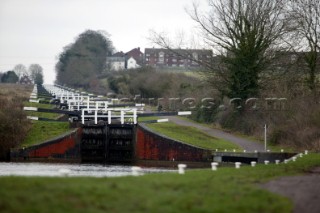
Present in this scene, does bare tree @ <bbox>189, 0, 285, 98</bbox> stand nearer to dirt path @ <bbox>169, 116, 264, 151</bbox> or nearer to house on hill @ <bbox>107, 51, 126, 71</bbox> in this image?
dirt path @ <bbox>169, 116, 264, 151</bbox>

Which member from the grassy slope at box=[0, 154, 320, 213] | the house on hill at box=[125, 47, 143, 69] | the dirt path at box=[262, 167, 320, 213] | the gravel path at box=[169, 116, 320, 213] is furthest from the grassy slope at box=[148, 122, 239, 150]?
the house on hill at box=[125, 47, 143, 69]

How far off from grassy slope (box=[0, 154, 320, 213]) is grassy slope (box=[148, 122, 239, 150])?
80.6 feet

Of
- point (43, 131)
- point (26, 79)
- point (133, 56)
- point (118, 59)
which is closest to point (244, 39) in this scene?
point (43, 131)

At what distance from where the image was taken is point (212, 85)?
51750mm

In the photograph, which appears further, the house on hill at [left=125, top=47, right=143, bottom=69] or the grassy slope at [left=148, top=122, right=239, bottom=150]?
Answer: the house on hill at [left=125, top=47, right=143, bottom=69]

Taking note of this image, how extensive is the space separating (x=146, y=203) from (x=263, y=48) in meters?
37.6

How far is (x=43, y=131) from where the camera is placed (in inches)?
1876

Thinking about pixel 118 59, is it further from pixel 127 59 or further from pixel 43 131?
pixel 43 131

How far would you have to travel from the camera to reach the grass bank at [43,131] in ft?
147

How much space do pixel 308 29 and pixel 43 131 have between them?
20136mm

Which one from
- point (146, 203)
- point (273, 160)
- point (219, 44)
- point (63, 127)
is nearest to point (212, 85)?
point (219, 44)

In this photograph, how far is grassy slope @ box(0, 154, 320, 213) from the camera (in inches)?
496

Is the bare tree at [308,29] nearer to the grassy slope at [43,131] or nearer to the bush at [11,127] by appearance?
the grassy slope at [43,131]

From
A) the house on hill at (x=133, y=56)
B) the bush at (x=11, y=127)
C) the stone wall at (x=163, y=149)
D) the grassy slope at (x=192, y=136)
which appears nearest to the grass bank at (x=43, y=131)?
the bush at (x=11, y=127)
